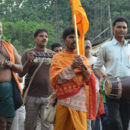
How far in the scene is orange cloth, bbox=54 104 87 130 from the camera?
4652 millimetres

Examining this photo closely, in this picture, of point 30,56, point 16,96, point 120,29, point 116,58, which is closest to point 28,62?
point 30,56

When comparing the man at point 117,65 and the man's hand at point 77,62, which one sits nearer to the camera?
the man's hand at point 77,62

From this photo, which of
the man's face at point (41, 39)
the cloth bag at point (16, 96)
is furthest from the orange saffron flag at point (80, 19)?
the man's face at point (41, 39)

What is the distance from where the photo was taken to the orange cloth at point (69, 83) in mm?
4742

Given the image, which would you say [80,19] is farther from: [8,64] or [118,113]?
[118,113]

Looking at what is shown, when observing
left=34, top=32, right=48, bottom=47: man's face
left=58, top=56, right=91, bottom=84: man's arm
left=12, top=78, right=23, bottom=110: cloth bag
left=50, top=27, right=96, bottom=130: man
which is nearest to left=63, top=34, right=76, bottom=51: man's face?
left=50, top=27, right=96, bottom=130: man

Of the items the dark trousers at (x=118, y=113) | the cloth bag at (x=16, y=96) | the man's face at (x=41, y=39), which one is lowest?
the dark trousers at (x=118, y=113)

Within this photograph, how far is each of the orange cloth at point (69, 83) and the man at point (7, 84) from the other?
614 millimetres

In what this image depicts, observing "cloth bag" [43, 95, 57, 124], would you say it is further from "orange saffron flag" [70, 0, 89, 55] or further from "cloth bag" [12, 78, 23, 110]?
"orange saffron flag" [70, 0, 89, 55]

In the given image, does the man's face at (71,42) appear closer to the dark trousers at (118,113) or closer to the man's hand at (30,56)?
the dark trousers at (118,113)

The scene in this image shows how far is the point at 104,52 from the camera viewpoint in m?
5.50

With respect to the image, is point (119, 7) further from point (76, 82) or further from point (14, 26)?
point (76, 82)

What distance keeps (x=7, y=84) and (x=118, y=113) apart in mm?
1802

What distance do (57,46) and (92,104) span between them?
11.9 ft
